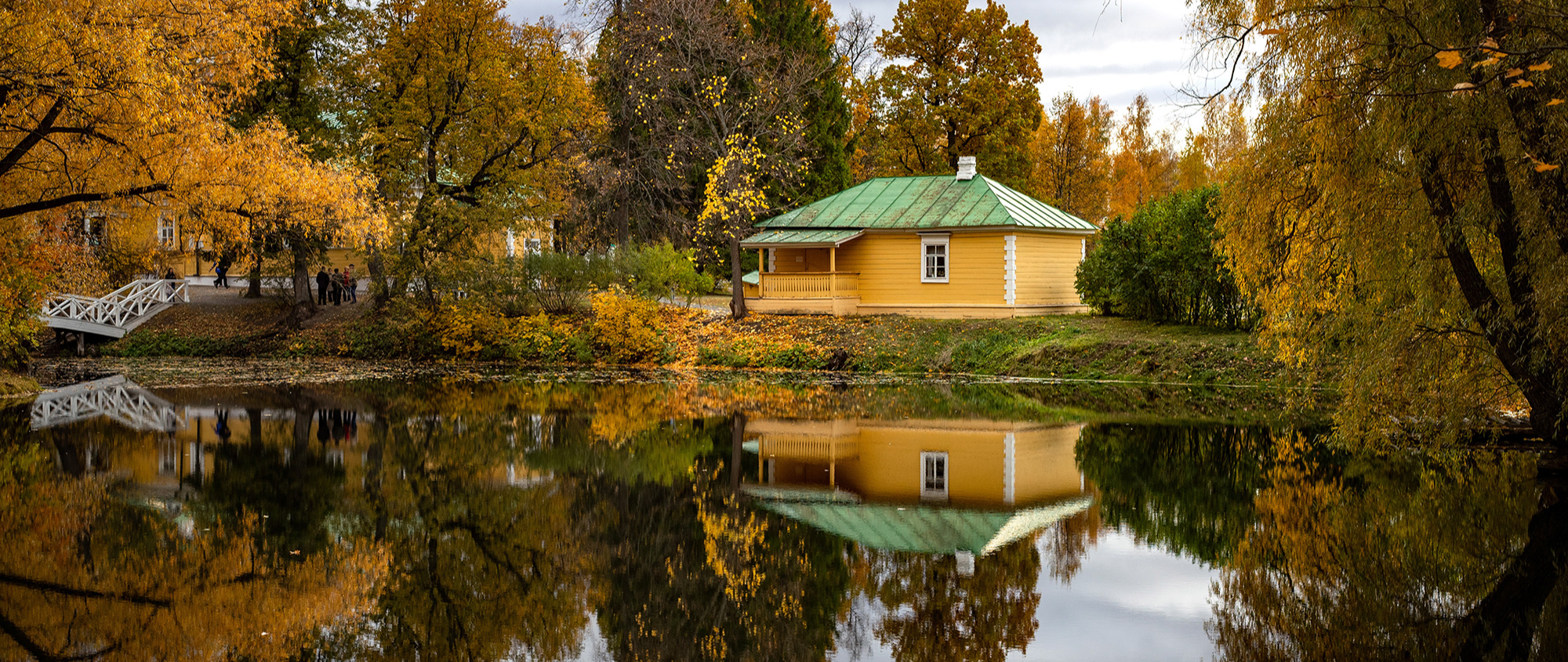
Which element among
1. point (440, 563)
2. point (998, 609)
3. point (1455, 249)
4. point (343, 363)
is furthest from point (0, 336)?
point (1455, 249)

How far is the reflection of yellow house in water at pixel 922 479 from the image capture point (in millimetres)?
9547

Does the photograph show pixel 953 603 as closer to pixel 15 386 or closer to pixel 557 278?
pixel 15 386

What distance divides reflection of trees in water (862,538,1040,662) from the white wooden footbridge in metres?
29.2

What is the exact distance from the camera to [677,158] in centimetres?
3619

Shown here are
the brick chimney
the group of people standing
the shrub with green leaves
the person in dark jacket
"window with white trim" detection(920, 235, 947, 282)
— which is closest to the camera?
the shrub with green leaves

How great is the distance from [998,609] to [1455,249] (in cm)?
629

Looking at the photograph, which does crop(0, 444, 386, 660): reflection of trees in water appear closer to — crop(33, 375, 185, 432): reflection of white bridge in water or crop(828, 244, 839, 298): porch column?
crop(33, 375, 185, 432): reflection of white bridge in water

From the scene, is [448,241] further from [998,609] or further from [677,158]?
[998,609]

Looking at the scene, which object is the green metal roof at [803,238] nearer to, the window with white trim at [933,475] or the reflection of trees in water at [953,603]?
the window with white trim at [933,475]

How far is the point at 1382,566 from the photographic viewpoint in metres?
8.11

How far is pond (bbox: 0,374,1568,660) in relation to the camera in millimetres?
6645

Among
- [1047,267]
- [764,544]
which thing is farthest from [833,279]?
[764,544]

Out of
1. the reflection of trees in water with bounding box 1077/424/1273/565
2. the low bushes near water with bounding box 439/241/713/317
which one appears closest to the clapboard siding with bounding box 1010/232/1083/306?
the low bushes near water with bounding box 439/241/713/317

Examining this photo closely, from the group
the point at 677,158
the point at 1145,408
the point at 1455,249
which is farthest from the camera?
the point at 677,158
